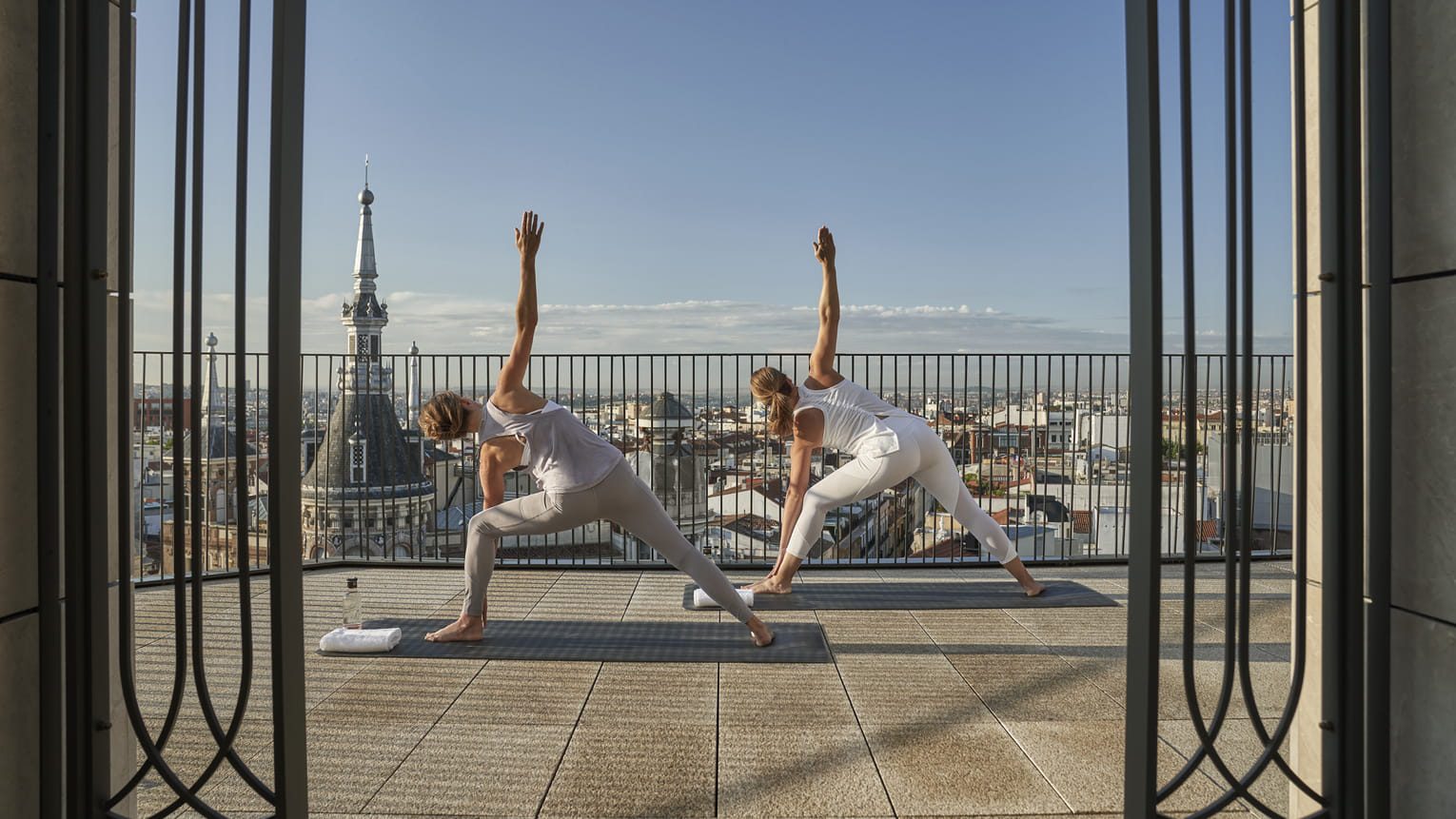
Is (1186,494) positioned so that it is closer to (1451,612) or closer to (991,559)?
(1451,612)

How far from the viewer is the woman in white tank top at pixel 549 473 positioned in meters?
4.72

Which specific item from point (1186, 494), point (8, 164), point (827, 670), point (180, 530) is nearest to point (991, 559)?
point (827, 670)

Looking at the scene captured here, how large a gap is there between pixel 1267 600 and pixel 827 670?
3569 mm

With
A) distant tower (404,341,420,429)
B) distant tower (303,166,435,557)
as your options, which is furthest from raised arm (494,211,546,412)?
distant tower (404,341,420,429)

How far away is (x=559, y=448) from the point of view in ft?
15.6

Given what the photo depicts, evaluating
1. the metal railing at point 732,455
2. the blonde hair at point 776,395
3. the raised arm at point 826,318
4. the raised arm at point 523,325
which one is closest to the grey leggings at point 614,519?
the raised arm at point 523,325

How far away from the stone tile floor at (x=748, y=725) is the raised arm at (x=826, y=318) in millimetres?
1660

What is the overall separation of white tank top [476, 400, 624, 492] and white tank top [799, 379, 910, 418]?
1797 mm

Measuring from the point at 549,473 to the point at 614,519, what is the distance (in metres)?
0.45

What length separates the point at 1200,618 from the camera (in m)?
5.61

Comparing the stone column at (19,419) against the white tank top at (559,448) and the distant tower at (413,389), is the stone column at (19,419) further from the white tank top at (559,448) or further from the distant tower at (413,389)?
→ the distant tower at (413,389)

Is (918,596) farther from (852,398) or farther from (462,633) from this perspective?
(462,633)

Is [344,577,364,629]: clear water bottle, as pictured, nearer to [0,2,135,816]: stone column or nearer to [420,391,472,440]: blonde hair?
[420,391,472,440]: blonde hair

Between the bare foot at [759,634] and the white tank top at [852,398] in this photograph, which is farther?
the white tank top at [852,398]
